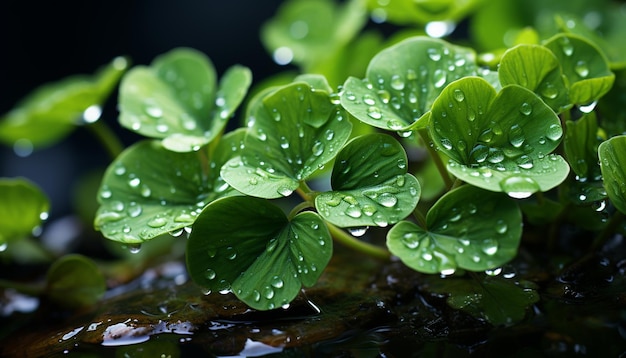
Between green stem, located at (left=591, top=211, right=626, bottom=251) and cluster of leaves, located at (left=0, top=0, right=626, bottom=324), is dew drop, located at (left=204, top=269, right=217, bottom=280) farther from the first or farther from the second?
green stem, located at (left=591, top=211, right=626, bottom=251)

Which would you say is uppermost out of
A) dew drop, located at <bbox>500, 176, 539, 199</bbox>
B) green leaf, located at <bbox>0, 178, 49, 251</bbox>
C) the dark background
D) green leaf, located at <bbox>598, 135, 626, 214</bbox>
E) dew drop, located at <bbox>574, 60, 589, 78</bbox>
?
dew drop, located at <bbox>574, 60, 589, 78</bbox>

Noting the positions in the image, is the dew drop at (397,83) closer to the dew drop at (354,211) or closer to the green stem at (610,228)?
the dew drop at (354,211)

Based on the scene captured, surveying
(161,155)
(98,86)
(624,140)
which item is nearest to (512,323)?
(624,140)

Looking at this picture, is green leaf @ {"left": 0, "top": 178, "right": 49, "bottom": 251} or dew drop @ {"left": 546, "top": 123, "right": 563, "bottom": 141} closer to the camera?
dew drop @ {"left": 546, "top": 123, "right": 563, "bottom": 141}

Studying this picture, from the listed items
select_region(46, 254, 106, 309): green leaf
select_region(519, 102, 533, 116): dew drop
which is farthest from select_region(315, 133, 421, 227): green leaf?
select_region(46, 254, 106, 309): green leaf

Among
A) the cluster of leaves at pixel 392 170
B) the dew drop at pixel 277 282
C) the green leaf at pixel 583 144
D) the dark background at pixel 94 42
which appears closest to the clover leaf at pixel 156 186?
the cluster of leaves at pixel 392 170

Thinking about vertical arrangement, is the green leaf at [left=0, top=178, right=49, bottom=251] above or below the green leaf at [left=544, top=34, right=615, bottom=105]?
below
